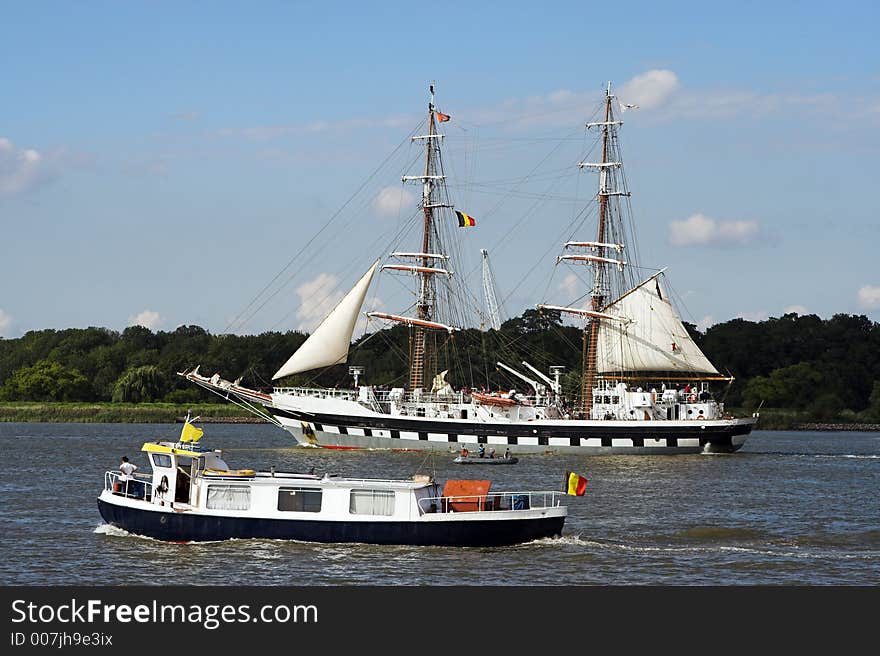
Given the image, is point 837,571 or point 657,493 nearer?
point 837,571

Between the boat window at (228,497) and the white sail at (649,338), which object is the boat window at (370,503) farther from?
the white sail at (649,338)

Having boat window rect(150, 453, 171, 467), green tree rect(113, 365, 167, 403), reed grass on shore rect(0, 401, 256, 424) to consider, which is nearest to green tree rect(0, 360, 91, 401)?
reed grass on shore rect(0, 401, 256, 424)

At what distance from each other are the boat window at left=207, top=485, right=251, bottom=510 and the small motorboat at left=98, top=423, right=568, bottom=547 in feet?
0.10

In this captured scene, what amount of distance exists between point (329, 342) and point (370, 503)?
5938 cm

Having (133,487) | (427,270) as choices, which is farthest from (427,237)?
(133,487)

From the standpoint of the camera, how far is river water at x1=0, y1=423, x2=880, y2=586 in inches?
1442

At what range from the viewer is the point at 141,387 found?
164 metres

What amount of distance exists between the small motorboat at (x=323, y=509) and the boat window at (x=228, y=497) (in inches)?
1.2

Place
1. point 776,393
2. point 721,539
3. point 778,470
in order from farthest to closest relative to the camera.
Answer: point 776,393 < point 778,470 < point 721,539

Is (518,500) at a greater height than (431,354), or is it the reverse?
(431,354)

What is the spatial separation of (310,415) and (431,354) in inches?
526
